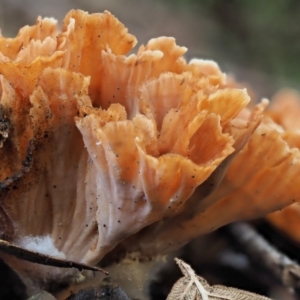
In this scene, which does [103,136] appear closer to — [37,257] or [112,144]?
[112,144]

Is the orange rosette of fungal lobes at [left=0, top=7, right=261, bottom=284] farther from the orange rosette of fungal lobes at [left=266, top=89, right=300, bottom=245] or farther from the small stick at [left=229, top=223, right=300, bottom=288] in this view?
the small stick at [left=229, top=223, right=300, bottom=288]

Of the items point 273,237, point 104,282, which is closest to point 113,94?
point 104,282

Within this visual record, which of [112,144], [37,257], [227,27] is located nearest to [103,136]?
[112,144]

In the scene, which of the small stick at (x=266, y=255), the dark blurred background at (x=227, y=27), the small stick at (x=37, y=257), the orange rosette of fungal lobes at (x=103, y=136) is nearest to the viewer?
the orange rosette of fungal lobes at (x=103, y=136)

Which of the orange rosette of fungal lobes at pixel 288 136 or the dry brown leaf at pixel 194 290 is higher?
the orange rosette of fungal lobes at pixel 288 136

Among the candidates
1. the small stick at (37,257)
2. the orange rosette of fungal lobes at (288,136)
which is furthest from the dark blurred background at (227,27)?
the small stick at (37,257)

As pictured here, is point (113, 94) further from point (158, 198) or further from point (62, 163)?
point (158, 198)

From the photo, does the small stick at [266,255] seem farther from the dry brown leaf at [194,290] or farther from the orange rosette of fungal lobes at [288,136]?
the dry brown leaf at [194,290]
